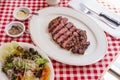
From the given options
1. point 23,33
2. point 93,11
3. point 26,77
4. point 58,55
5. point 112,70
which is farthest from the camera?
point 112,70

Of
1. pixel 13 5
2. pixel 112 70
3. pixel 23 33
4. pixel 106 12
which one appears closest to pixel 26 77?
pixel 23 33

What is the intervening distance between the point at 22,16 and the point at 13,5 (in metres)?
0.13

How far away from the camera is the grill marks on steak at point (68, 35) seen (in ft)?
4.12

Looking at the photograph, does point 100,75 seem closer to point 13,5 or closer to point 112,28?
point 112,28

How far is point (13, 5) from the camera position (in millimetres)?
1496

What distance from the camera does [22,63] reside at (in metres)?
1.15

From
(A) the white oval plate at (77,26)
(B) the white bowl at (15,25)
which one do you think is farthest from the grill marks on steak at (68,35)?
(B) the white bowl at (15,25)

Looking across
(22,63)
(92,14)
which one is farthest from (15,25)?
(92,14)

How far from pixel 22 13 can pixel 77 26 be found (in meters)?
0.34

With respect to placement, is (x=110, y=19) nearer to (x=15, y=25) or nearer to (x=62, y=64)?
(x=62, y=64)

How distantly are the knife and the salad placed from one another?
0.51 metres

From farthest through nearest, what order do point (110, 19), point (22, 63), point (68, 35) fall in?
point (110, 19) < point (68, 35) < point (22, 63)

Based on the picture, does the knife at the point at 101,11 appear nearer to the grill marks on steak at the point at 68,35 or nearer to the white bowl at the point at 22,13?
the grill marks on steak at the point at 68,35

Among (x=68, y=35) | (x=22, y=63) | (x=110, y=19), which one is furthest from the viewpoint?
(x=110, y=19)
